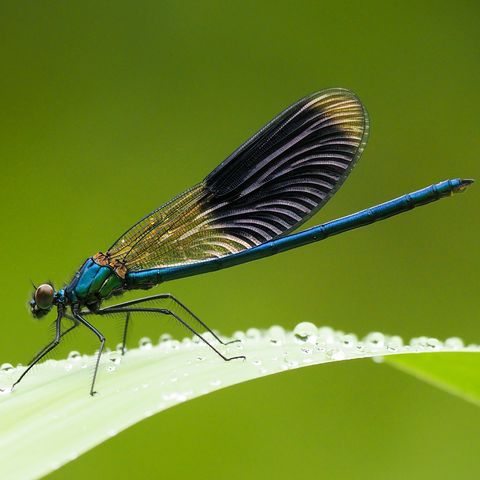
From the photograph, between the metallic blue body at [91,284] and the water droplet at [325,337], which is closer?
the water droplet at [325,337]

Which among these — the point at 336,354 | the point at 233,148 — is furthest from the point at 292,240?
the point at 233,148

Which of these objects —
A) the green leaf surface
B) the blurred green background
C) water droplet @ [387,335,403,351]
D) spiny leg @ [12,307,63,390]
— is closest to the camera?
the green leaf surface

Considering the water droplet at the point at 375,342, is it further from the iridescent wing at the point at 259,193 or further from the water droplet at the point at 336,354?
the iridescent wing at the point at 259,193

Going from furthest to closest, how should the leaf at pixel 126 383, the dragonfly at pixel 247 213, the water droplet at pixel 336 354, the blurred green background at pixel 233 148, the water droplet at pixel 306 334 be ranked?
1. the blurred green background at pixel 233 148
2. the dragonfly at pixel 247 213
3. the water droplet at pixel 306 334
4. the water droplet at pixel 336 354
5. the leaf at pixel 126 383

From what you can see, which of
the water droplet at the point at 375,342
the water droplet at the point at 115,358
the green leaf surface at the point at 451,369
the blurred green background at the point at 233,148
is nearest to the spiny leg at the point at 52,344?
the water droplet at the point at 115,358

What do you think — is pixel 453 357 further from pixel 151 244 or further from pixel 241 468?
pixel 241 468

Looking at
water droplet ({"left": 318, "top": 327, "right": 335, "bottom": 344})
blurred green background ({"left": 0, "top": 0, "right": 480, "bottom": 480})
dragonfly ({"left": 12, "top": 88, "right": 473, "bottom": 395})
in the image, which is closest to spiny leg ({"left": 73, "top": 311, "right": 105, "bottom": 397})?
dragonfly ({"left": 12, "top": 88, "right": 473, "bottom": 395})

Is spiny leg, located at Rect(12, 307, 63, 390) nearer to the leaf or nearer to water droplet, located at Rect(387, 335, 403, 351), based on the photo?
the leaf

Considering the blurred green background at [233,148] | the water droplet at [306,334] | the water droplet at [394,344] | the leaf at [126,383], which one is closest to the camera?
Result: the leaf at [126,383]
